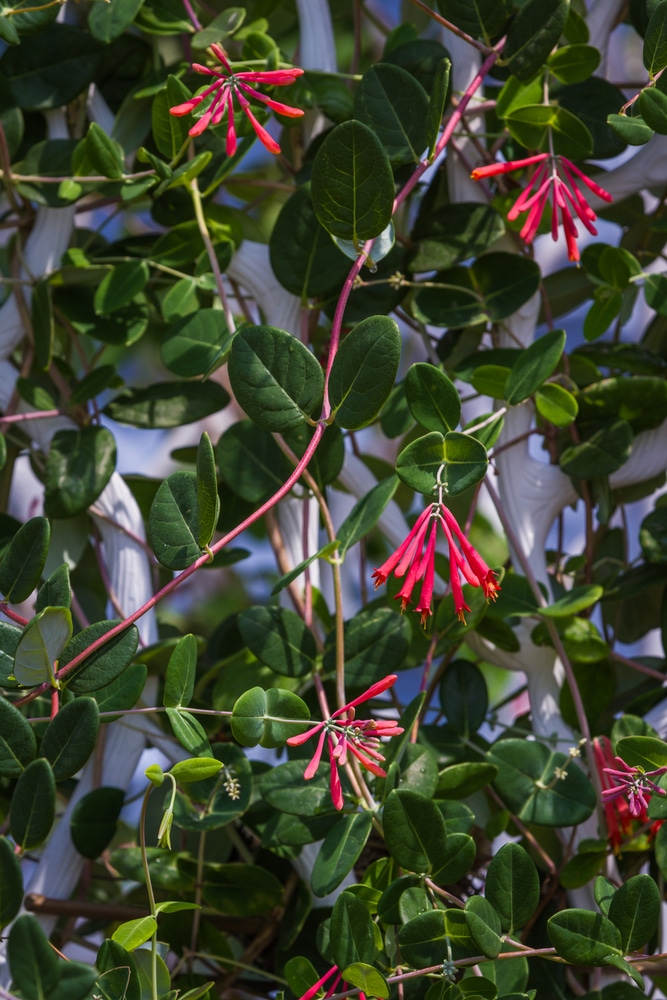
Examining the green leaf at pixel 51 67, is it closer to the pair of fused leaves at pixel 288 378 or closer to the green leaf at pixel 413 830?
the pair of fused leaves at pixel 288 378

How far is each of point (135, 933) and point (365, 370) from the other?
0.23m

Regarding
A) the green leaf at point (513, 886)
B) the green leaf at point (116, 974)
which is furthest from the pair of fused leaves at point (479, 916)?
the green leaf at point (116, 974)

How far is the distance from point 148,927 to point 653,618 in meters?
0.38

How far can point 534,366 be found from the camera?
469 mm

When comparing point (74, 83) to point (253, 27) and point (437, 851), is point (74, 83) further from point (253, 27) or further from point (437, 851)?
point (437, 851)

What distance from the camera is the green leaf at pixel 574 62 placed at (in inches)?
20.3

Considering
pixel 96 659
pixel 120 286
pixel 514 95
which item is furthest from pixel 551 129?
pixel 96 659

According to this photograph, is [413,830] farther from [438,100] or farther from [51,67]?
[51,67]

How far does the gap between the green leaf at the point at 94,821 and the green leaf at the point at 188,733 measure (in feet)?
0.53

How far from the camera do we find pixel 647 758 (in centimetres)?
41

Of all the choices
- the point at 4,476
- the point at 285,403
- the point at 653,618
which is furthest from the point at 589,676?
the point at 4,476

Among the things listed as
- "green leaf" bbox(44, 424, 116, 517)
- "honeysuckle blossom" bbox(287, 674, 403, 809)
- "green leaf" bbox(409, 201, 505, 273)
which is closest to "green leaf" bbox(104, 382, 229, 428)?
"green leaf" bbox(44, 424, 116, 517)

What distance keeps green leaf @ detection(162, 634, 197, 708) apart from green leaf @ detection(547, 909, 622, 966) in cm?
16

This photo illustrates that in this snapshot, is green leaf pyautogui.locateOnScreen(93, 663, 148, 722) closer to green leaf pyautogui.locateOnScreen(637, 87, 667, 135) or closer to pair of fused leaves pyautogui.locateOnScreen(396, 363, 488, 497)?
pair of fused leaves pyautogui.locateOnScreen(396, 363, 488, 497)
